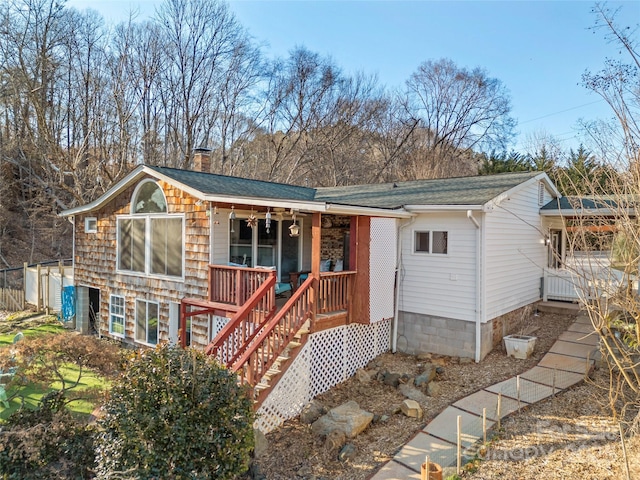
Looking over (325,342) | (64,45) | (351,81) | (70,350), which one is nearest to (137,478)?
(70,350)

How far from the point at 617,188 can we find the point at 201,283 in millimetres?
7811

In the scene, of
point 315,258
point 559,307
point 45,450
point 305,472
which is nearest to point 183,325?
point 315,258

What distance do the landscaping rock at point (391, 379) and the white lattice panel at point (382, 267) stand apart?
114cm

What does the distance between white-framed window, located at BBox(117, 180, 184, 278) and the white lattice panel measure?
4.55m

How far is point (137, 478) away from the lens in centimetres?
411

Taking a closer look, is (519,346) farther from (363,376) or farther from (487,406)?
(363,376)

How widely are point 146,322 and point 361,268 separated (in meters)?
6.19

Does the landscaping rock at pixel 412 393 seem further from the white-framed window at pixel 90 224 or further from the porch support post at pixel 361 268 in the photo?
the white-framed window at pixel 90 224

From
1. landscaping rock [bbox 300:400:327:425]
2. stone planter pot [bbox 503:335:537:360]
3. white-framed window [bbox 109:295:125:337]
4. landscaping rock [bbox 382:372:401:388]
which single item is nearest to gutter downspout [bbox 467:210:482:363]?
stone planter pot [bbox 503:335:537:360]

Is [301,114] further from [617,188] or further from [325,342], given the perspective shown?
[617,188]

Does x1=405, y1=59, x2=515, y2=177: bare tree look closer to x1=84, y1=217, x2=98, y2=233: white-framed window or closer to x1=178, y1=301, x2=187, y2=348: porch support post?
x1=84, y1=217, x2=98, y2=233: white-framed window

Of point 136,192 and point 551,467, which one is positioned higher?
point 136,192

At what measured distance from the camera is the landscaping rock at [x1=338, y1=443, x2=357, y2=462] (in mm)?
5684

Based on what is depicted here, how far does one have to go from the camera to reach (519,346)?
888 cm
